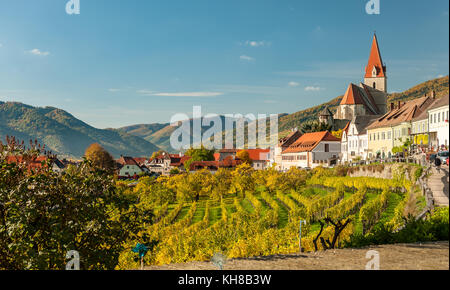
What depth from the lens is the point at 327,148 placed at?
8525 centimetres

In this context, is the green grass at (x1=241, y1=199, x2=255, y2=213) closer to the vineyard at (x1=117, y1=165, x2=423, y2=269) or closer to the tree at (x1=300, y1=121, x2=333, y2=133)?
the vineyard at (x1=117, y1=165, x2=423, y2=269)

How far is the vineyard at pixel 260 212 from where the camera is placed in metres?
18.8

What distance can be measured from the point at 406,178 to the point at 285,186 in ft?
85.6

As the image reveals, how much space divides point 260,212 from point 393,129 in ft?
89.4

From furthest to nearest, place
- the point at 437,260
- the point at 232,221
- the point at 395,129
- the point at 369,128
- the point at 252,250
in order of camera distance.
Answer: the point at 369,128, the point at 395,129, the point at 232,221, the point at 252,250, the point at 437,260

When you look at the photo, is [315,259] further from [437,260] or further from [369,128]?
[369,128]

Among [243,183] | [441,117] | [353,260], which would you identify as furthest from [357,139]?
[353,260]

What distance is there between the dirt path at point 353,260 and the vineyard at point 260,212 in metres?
1.44

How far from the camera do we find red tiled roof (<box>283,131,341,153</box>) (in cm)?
8606

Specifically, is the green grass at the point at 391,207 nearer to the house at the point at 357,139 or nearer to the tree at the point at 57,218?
the tree at the point at 57,218

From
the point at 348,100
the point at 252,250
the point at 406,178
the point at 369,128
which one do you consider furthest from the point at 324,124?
the point at 252,250

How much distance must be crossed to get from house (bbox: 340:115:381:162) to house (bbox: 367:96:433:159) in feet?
8.87

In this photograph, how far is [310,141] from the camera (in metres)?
90.8

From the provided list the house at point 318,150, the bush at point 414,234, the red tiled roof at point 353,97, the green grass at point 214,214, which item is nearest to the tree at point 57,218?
the bush at point 414,234
